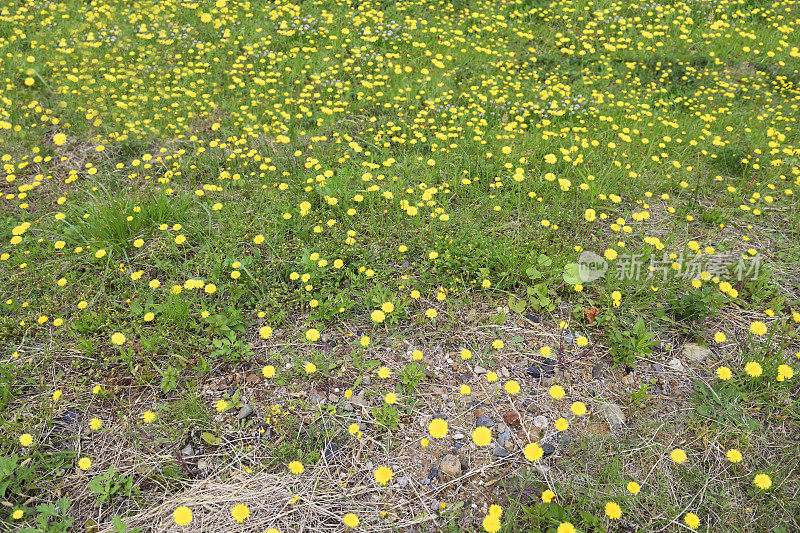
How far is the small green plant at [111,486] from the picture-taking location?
2.42 m

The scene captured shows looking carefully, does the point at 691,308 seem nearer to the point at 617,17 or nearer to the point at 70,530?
the point at 70,530

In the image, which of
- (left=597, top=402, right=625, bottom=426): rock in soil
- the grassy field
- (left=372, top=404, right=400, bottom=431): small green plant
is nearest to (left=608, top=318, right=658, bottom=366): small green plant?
the grassy field

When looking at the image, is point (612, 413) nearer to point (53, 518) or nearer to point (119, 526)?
point (119, 526)

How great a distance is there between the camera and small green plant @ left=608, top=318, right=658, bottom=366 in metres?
3.01

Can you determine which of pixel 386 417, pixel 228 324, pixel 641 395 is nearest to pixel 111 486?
pixel 228 324

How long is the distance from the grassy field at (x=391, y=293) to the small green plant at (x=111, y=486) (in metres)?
0.02

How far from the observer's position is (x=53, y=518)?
2377mm

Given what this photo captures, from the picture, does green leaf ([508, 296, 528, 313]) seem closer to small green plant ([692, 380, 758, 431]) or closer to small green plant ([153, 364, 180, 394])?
small green plant ([692, 380, 758, 431])

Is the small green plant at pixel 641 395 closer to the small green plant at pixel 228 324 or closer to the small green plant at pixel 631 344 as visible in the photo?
A: the small green plant at pixel 631 344

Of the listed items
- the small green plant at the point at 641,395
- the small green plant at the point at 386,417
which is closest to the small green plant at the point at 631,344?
the small green plant at the point at 641,395

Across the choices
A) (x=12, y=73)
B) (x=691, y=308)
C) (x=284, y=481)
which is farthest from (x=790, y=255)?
(x=12, y=73)

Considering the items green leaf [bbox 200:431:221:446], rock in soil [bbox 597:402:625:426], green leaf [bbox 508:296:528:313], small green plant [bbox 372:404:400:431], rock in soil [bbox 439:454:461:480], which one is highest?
green leaf [bbox 508:296:528:313]

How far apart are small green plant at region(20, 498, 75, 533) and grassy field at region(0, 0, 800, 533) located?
24mm

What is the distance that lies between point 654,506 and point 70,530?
2969mm
